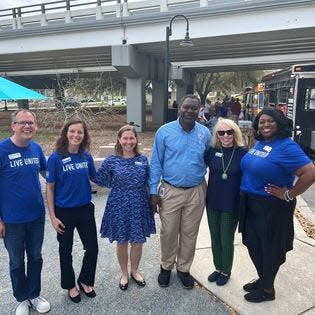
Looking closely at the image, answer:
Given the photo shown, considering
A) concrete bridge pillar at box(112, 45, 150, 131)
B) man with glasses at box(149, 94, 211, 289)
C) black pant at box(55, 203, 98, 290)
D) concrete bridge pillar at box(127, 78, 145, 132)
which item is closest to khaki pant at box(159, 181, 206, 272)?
man with glasses at box(149, 94, 211, 289)

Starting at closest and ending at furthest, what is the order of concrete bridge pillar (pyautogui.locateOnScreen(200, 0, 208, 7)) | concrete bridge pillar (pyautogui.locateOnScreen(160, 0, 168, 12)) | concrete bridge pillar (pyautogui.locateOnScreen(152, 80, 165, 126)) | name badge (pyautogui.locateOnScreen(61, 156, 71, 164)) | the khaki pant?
name badge (pyautogui.locateOnScreen(61, 156, 71, 164)), the khaki pant, concrete bridge pillar (pyautogui.locateOnScreen(200, 0, 208, 7)), concrete bridge pillar (pyautogui.locateOnScreen(160, 0, 168, 12)), concrete bridge pillar (pyautogui.locateOnScreen(152, 80, 165, 126))

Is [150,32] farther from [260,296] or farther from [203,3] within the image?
[260,296]

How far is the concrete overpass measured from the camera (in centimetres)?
1282

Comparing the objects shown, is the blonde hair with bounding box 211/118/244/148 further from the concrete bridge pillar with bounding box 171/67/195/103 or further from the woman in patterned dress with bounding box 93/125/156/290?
the concrete bridge pillar with bounding box 171/67/195/103

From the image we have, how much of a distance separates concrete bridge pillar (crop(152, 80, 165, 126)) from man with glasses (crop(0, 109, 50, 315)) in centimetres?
2022

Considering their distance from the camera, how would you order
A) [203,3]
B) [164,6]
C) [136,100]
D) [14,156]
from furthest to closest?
1. [136,100]
2. [164,6]
3. [203,3]
4. [14,156]

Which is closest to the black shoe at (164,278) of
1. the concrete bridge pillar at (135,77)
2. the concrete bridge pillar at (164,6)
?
the concrete bridge pillar at (164,6)

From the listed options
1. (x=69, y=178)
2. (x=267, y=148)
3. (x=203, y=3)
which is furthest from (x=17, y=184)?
(x=203, y=3)

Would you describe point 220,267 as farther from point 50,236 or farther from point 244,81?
point 244,81

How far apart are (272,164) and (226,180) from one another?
0.53 m

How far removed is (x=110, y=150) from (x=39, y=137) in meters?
8.95

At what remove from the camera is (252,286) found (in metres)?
3.37

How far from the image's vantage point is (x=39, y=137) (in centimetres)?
1589

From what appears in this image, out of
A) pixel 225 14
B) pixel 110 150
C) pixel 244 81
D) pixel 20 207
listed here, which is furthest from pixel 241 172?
pixel 244 81
